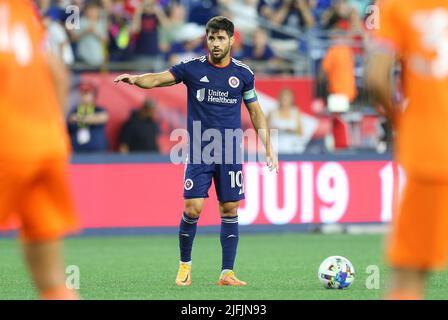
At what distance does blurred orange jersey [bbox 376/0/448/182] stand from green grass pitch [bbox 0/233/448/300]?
10.8 ft

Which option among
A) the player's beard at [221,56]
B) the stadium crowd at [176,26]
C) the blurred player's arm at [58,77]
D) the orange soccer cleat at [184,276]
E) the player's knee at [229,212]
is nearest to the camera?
the blurred player's arm at [58,77]

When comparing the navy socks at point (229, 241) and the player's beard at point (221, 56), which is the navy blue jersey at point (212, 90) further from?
the navy socks at point (229, 241)

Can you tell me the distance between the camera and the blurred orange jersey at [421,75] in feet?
17.6

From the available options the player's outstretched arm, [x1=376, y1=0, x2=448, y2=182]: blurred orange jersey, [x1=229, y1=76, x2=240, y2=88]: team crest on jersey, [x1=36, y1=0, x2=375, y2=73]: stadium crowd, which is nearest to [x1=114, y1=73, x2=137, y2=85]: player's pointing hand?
the player's outstretched arm

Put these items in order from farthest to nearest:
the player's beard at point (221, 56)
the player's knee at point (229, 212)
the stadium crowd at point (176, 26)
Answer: the stadium crowd at point (176, 26) < the player's knee at point (229, 212) < the player's beard at point (221, 56)

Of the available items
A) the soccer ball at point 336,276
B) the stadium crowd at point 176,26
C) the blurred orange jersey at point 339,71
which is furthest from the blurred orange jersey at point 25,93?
the blurred orange jersey at point 339,71

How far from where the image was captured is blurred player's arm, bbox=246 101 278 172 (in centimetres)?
995

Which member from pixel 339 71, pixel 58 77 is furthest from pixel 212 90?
pixel 339 71

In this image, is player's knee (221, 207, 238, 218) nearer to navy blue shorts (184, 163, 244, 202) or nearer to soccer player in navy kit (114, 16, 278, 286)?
soccer player in navy kit (114, 16, 278, 286)

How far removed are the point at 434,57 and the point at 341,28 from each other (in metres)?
14.3

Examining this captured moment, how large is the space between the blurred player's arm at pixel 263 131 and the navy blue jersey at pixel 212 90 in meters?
0.19

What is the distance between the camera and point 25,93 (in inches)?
208
